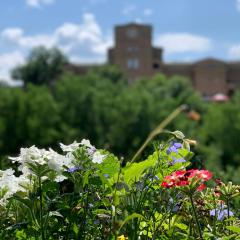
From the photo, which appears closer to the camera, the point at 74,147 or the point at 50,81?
the point at 74,147

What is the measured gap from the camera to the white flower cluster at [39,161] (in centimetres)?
222

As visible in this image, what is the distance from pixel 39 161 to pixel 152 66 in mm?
67770

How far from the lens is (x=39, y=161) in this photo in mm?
2197

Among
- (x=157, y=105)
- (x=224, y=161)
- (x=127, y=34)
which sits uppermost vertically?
(x=127, y=34)

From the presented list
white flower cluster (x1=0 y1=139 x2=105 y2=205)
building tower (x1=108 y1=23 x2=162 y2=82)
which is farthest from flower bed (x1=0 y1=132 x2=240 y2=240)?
building tower (x1=108 y1=23 x2=162 y2=82)

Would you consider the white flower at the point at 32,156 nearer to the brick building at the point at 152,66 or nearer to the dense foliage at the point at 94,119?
the dense foliage at the point at 94,119

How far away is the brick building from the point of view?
6850 centimetres

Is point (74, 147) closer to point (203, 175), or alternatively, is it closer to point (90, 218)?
point (90, 218)

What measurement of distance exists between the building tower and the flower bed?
6606cm

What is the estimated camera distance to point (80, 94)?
140 ft

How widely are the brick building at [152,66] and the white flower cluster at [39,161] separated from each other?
2594 inches

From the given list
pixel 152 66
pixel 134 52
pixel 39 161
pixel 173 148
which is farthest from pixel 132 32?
pixel 39 161

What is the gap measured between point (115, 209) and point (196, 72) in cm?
6766

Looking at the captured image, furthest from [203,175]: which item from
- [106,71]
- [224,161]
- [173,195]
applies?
[106,71]
